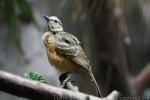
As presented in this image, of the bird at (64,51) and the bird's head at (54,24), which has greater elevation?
the bird's head at (54,24)

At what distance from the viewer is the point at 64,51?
2.20 m

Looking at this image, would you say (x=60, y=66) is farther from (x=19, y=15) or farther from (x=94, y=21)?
(x=94, y=21)

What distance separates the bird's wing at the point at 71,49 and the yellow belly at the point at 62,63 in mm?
22

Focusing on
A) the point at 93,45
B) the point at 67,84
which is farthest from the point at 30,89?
the point at 93,45

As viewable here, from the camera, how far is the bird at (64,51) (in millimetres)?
2129

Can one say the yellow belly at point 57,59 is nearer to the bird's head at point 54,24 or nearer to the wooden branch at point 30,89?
the bird's head at point 54,24

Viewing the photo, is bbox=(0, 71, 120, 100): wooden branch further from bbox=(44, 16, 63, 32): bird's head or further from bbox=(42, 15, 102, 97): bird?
bbox=(44, 16, 63, 32): bird's head

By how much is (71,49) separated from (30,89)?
2.82 feet

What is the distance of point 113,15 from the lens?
4508mm

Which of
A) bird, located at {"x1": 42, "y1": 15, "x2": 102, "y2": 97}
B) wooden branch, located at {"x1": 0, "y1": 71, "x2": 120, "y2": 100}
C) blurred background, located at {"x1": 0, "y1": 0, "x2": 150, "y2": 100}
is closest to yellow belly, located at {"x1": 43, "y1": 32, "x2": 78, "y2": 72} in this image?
bird, located at {"x1": 42, "y1": 15, "x2": 102, "y2": 97}

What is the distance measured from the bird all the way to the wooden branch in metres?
0.78

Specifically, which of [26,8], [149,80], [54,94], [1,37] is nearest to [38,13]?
[1,37]

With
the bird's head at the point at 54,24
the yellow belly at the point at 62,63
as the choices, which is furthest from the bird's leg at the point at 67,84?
the bird's head at the point at 54,24

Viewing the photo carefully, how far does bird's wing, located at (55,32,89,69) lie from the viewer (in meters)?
2.12
